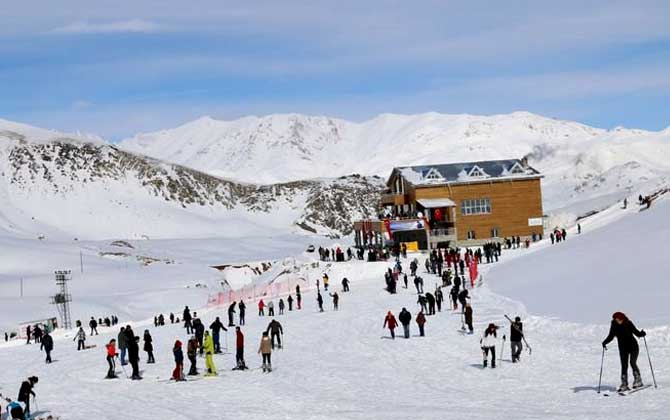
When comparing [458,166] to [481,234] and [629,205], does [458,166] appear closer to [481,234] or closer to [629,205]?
[481,234]

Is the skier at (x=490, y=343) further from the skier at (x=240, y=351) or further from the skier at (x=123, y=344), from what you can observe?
the skier at (x=123, y=344)

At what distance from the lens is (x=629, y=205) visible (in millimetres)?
67438

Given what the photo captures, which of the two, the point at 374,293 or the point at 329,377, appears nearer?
the point at 329,377

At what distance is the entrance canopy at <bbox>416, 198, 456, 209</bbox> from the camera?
69.3 meters

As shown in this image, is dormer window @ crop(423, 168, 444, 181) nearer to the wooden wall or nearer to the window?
the wooden wall

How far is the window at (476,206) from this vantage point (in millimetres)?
71188

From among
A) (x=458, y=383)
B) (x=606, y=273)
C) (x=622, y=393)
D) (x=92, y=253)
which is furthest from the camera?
(x=92, y=253)

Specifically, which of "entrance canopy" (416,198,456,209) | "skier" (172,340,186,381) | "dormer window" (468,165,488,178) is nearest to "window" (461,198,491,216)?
"entrance canopy" (416,198,456,209)

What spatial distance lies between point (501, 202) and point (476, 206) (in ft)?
6.70

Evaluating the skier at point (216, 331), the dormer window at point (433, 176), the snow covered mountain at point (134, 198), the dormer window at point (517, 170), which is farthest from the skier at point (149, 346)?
the snow covered mountain at point (134, 198)

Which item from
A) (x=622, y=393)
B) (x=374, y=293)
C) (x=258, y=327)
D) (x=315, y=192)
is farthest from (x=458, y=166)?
(x=315, y=192)

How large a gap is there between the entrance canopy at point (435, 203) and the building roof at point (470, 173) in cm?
156

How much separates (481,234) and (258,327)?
3665cm

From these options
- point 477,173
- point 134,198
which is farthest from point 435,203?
point 134,198
